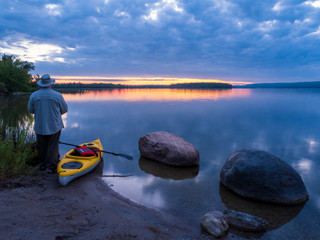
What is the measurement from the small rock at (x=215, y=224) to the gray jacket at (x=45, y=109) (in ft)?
16.0

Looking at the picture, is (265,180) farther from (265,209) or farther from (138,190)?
(138,190)

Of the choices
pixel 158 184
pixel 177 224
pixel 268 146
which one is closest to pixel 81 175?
pixel 158 184

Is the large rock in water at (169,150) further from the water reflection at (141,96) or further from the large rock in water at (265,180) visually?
the water reflection at (141,96)

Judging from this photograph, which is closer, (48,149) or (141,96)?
(48,149)

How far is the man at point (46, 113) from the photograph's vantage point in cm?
581

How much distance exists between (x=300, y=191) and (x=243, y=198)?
5.23ft

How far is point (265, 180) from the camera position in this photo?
18.6 ft

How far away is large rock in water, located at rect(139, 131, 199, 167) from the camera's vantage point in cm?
801

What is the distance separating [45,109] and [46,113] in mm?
118

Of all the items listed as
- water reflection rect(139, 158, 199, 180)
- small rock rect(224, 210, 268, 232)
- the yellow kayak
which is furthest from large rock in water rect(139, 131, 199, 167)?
small rock rect(224, 210, 268, 232)

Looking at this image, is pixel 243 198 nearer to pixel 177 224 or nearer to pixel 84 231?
pixel 177 224

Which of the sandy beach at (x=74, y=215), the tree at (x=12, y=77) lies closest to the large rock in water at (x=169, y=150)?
the sandy beach at (x=74, y=215)

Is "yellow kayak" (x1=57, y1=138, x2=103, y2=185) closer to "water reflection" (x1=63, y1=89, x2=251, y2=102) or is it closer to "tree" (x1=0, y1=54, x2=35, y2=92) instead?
"water reflection" (x1=63, y1=89, x2=251, y2=102)

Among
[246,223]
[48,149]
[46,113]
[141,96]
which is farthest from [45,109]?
[141,96]
